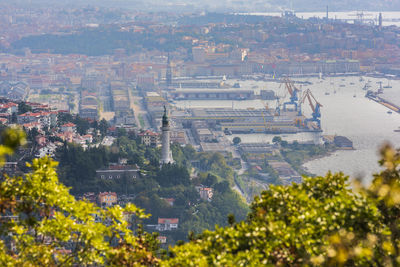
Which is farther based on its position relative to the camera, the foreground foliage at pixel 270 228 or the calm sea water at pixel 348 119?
the calm sea water at pixel 348 119

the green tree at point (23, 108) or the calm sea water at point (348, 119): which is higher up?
the green tree at point (23, 108)

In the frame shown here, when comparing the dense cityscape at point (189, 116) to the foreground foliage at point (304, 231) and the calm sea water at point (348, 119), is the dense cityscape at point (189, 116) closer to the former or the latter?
the foreground foliage at point (304, 231)

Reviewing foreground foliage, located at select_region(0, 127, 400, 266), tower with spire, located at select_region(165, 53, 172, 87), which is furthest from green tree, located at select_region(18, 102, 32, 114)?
foreground foliage, located at select_region(0, 127, 400, 266)

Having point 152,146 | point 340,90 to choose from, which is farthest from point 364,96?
point 152,146

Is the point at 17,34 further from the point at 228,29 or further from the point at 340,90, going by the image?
the point at 340,90

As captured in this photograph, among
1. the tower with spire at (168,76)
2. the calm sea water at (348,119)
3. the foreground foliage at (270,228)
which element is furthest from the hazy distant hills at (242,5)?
the foreground foliage at (270,228)

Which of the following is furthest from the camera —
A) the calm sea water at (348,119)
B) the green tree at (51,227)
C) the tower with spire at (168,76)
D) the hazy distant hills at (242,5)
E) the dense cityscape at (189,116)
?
the hazy distant hills at (242,5)

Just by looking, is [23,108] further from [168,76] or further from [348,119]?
[168,76]
